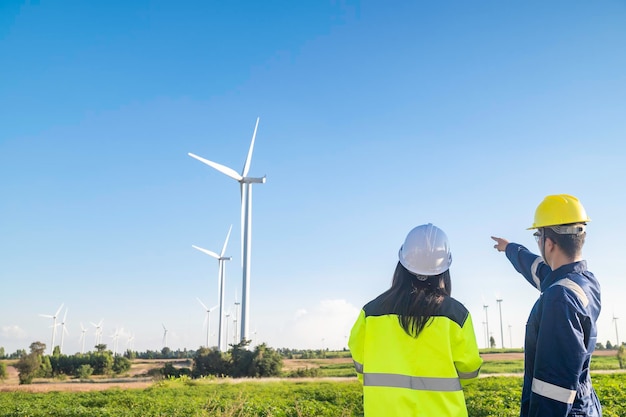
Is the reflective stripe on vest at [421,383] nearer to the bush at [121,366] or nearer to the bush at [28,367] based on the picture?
the bush at [28,367]

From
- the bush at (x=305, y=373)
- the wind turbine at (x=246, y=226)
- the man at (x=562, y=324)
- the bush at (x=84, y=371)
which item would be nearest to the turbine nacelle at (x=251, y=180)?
the wind turbine at (x=246, y=226)

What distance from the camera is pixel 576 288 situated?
3.65 meters

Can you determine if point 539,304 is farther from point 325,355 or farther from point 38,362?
point 325,355

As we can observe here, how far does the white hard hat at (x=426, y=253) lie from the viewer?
3.79 metres

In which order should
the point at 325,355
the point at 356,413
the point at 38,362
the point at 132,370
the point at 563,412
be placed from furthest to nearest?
the point at 325,355 → the point at 132,370 → the point at 38,362 → the point at 356,413 → the point at 563,412

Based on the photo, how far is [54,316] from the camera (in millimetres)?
63906

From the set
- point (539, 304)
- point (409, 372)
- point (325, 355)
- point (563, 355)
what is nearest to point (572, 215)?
point (539, 304)

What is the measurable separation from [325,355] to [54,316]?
120 feet

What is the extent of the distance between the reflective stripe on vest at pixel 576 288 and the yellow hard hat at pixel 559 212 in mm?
508

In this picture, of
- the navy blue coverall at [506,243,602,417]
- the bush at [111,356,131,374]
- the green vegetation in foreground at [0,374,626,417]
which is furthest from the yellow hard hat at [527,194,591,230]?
the bush at [111,356,131,374]

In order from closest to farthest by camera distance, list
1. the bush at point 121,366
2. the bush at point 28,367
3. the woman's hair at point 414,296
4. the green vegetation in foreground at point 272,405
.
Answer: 1. the woman's hair at point 414,296
2. the green vegetation in foreground at point 272,405
3. the bush at point 28,367
4. the bush at point 121,366

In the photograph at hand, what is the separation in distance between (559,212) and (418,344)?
150 centimetres

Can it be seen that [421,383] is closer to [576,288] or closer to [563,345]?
[563,345]

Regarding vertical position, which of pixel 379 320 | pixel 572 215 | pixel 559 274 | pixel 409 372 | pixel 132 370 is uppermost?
pixel 572 215
